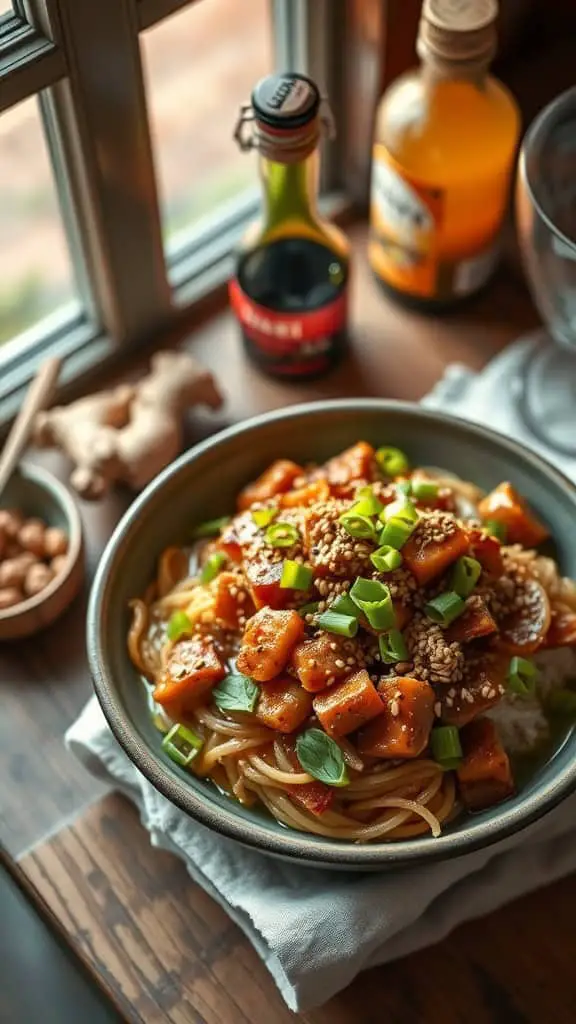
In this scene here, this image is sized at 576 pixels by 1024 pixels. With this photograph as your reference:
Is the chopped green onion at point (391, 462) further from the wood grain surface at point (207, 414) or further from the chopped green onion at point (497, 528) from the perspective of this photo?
the wood grain surface at point (207, 414)

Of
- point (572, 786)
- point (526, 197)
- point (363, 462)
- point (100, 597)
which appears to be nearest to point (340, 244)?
point (526, 197)

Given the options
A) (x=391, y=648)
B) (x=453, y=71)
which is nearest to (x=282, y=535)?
(x=391, y=648)

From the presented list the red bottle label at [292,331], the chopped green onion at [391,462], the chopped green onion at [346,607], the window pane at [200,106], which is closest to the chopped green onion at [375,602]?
the chopped green onion at [346,607]

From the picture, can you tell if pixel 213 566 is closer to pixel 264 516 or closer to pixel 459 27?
pixel 264 516

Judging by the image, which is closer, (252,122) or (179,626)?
(179,626)

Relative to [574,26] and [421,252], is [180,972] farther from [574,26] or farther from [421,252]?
[574,26]

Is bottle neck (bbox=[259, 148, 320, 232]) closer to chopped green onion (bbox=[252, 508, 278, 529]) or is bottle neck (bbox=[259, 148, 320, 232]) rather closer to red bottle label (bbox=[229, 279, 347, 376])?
red bottle label (bbox=[229, 279, 347, 376])

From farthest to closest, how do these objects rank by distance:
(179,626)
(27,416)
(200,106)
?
(200,106), (27,416), (179,626)

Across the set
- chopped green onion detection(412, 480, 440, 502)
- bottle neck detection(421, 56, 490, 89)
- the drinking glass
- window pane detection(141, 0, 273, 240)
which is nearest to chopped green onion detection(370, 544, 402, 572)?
chopped green onion detection(412, 480, 440, 502)
